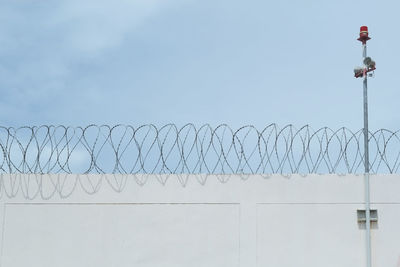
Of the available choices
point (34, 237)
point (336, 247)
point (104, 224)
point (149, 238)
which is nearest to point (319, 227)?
point (336, 247)

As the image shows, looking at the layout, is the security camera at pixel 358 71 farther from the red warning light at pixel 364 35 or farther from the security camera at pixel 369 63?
the red warning light at pixel 364 35

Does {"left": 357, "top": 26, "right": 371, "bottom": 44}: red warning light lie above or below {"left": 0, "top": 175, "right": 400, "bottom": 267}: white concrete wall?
above

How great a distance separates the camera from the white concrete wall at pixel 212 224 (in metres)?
8.79

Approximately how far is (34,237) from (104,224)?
1013 mm

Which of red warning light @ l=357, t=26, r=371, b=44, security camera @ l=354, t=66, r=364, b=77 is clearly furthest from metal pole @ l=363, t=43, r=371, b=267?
red warning light @ l=357, t=26, r=371, b=44

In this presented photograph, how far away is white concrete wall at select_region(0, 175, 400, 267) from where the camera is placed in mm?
8789

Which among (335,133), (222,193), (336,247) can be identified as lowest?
(336,247)

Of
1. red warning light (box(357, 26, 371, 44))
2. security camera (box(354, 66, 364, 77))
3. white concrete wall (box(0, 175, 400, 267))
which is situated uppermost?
red warning light (box(357, 26, 371, 44))

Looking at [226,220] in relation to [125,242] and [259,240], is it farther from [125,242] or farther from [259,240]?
[125,242]

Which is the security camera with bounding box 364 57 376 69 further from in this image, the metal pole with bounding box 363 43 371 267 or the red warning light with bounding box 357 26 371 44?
the red warning light with bounding box 357 26 371 44

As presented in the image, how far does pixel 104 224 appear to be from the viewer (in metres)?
→ 8.95

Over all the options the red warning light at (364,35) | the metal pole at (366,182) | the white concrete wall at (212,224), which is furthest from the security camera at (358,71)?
the white concrete wall at (212,224)

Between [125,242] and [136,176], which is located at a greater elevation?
[136,176]

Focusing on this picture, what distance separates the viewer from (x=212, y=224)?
8.84 meters
